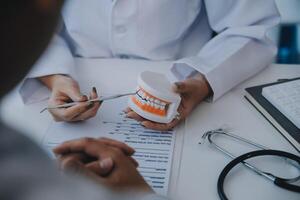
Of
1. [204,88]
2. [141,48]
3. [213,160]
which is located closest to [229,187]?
[213,160]

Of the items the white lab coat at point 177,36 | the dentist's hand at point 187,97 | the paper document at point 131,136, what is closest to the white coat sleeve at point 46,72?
the white lab coat at point 177,36

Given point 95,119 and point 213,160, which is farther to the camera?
point 95,119

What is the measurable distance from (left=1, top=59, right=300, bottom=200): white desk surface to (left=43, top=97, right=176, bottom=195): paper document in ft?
0.08

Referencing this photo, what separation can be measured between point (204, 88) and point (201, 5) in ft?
1.02

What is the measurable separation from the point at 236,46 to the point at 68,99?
41 cm

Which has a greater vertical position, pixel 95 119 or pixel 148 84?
pixel 148 84

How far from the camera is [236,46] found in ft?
2.96

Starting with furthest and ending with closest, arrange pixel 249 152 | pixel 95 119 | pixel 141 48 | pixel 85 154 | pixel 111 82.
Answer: pixel 141 48 → pixel 111 82 → pixel 95 119 → pixel 249 152 → pixel 85 154

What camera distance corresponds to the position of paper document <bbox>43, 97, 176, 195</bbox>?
24.4 inches

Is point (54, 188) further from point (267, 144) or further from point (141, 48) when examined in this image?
point (141, 48)

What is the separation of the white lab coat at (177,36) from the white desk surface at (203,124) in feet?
0.11

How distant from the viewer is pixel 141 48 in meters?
1.00

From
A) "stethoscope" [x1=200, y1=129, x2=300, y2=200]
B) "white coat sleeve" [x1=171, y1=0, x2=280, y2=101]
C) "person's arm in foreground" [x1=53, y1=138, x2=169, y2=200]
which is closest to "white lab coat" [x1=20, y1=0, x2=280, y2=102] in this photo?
"white coat sleeve" [x1=171, y1=0, x2=280, y2=101]

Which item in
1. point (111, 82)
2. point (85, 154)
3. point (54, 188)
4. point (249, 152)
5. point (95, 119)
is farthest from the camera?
point (111, 82)
